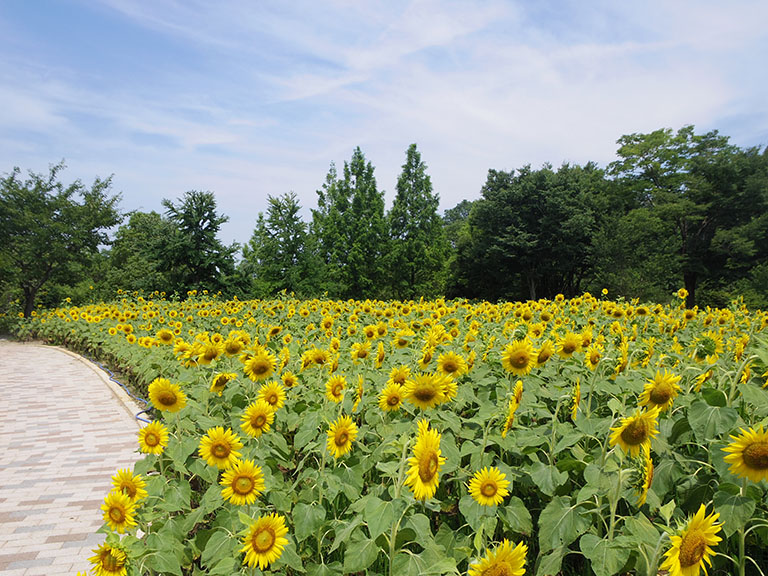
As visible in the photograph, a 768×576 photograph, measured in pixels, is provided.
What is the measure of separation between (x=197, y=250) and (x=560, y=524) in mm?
19528

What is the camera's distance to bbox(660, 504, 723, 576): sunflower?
4.00ft

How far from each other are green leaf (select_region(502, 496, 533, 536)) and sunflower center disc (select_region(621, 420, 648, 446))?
1.52ft

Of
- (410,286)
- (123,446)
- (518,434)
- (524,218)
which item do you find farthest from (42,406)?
(524,218)

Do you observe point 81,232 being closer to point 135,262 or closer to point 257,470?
point 135,262

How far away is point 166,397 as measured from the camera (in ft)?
7.93

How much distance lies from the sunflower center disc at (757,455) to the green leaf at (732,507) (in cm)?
16

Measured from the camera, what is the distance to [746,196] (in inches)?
1085

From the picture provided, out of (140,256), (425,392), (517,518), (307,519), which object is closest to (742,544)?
(517,518)

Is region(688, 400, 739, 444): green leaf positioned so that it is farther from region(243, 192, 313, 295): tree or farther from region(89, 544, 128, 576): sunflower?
region(243, 192, 313, 295): tree

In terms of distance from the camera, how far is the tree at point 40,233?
639 inches

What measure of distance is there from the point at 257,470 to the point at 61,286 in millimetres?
20906

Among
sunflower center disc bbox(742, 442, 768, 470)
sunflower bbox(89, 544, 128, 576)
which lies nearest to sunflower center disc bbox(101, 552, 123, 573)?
sunflower bbox(89, 544, 128, 576)

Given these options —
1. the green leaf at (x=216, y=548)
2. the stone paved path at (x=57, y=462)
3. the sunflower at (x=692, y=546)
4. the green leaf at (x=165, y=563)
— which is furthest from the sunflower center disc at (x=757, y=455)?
the stone paved path at (x=57, y=462)

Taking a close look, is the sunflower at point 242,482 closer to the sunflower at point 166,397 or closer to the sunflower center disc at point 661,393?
the sunflower at point 166,397
